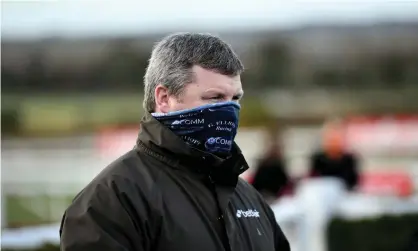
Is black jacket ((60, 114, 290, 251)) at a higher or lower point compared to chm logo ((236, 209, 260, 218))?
higher

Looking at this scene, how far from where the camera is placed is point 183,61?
2508mm

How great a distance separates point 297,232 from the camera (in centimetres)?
717

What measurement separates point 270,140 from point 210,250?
7.05m

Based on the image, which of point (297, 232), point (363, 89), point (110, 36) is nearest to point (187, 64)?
point (297, 232)

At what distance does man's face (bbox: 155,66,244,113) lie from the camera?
2504mm

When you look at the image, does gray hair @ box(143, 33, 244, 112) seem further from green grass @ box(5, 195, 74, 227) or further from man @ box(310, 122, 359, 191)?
green grass @ box(5, 195, 74, 227)

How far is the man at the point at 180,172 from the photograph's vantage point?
7.68 ft

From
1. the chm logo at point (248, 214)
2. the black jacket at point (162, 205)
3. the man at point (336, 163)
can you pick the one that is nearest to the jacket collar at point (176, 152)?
the black jacket at point (162, 205)

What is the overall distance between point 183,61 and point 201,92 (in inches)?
3.9

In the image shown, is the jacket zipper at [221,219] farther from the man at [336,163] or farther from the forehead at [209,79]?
the man at [336,163]

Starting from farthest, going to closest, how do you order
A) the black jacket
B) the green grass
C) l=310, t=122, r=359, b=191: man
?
the green grass, l=310, t=122, r=359, b=191: man, the black jacket

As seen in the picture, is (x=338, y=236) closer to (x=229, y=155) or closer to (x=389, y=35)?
(x=229, y=155)

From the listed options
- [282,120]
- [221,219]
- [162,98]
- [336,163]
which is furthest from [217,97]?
[282,120]

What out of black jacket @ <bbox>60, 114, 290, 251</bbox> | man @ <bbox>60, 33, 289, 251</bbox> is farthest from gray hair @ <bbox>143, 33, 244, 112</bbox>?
black jacket @ <bbox>60, 114, 290, 251</bbox>
